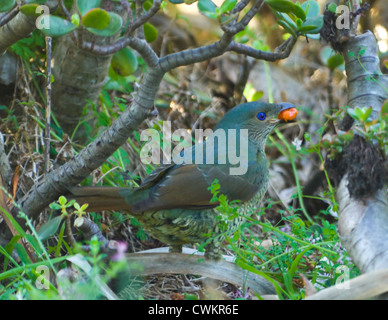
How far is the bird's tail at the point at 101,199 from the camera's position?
2.83 meters

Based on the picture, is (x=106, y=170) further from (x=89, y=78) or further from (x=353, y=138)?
(x=353, y=138)

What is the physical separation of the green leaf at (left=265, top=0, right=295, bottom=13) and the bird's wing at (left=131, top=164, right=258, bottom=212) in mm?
963

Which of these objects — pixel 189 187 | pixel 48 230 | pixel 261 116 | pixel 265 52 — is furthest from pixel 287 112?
pixel 48 230

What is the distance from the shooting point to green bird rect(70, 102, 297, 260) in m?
2.84

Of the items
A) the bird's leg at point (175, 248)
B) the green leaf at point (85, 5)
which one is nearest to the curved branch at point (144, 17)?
the green leaf at point (85, 5)

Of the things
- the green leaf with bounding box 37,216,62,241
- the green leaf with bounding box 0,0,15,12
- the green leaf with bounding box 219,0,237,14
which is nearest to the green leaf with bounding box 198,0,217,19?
the green leaf with bounding box 219,0,237,14

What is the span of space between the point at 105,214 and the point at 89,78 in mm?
853

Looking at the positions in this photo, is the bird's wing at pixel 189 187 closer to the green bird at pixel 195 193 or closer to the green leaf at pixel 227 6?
the green bird at pixel 195 193

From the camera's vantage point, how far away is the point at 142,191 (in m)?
2.89

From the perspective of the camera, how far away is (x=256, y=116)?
353cm

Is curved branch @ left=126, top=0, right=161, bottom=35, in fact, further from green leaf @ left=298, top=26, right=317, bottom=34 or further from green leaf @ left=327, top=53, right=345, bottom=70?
green leaf @ left=327, top=53, right=345, bottom=70

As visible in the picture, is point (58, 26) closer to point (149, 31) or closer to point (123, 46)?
point (123, 46)
